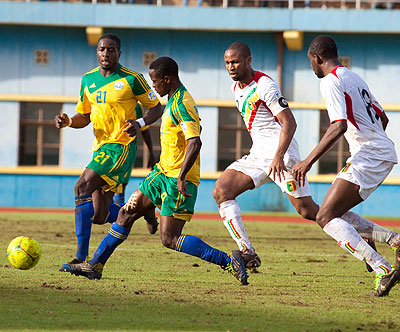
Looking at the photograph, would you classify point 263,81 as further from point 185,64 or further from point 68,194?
point 68,194

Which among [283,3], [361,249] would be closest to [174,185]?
[361,249]

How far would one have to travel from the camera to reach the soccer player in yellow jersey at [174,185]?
24.0 feet

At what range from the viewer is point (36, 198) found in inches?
954

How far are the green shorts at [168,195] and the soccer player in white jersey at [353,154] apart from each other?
1.05 metres

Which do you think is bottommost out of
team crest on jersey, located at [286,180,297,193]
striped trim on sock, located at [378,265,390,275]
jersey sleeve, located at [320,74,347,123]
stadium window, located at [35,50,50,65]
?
striped trim on sock, located at [378,265,390,275]

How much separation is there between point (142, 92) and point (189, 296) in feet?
10.1

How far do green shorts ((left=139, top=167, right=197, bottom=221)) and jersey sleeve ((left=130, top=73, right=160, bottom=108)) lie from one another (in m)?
1.86

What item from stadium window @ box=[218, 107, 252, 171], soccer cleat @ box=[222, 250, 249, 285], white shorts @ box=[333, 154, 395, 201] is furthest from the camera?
stadium window @ box=[218, 107, 252, 171]

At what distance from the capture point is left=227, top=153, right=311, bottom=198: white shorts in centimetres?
789

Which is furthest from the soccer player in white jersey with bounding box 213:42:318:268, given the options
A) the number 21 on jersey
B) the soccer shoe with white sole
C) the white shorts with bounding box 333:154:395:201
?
the number 21 on jersey

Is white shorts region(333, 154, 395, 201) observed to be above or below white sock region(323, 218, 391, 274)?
above

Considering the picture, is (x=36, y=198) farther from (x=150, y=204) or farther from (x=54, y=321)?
(x=54, y=321)

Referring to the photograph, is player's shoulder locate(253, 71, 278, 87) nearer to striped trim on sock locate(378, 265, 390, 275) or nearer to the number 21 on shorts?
the number 21 on shorts

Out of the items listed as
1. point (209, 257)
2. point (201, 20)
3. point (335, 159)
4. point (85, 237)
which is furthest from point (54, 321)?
point (335, 159)
